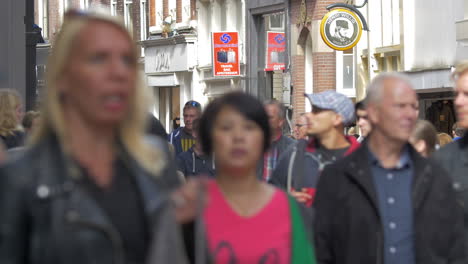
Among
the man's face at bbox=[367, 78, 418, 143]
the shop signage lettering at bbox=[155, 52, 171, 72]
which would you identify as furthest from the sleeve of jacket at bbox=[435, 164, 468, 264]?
the shop signage lettering at bbox=[155, 52, 171, 72]

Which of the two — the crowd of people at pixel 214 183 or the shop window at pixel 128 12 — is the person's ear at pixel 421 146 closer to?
the crowd of people at pixel 214 183

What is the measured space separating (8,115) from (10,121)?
0.05m

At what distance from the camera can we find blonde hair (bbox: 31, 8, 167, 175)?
3.26 meters

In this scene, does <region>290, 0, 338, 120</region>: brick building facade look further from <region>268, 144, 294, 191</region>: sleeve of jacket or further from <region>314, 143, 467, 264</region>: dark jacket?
<region>314, 143, 467, 264</region>: dark jacket

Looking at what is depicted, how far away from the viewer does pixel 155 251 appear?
3.22 meters

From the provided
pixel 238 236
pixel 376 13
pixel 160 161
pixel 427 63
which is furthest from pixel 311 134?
pixel 376 13

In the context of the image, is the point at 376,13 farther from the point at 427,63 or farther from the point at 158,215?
the point at 158,215

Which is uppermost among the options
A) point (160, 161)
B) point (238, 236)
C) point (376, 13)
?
point (376, 13)

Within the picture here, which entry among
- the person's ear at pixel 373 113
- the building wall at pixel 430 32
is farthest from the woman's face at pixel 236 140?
the building wall at pixel 430 32

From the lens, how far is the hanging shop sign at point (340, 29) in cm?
2894

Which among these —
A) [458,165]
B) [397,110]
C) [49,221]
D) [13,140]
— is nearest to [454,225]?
[458,165]

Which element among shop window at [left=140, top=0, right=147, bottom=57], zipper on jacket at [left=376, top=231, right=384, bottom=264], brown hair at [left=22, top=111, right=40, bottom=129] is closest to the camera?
zipper on jacket at [left=376, top=231, right=384, bottom=264]

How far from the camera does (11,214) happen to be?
3.16 m

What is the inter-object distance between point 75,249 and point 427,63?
23897mm
